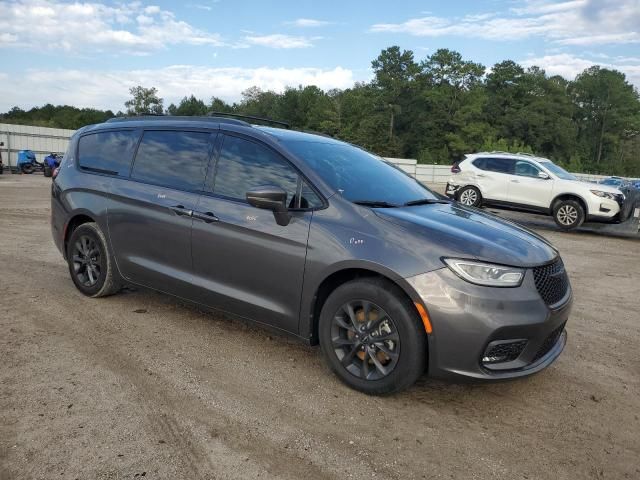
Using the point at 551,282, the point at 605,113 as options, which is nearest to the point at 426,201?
the point at 551,282

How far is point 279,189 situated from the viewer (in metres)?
3.60

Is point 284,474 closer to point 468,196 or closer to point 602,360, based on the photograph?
point 602,360

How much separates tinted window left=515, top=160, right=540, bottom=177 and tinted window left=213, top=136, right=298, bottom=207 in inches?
440

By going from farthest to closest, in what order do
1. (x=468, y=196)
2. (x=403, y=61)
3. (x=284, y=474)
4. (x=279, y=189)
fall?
(x=403, y=61)
(x=468, y=196)
(x=279, y=189)
(x=284, y=474)

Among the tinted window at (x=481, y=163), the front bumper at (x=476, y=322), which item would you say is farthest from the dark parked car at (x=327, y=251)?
the tinted window at (x=481, y=163)

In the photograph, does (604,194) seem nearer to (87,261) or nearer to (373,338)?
(373,338)

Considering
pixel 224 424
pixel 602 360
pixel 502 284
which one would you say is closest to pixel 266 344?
pixel 224 424

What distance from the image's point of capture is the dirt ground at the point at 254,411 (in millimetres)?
2695

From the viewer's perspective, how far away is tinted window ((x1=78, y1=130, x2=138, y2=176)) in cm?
491

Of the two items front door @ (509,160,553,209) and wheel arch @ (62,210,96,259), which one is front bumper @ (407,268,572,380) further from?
front door @ (509,160,553,209)

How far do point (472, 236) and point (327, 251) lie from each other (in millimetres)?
938

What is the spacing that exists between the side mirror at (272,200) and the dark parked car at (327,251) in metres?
0.01

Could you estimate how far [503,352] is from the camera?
10.3ft

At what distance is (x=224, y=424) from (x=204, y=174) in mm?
2045
